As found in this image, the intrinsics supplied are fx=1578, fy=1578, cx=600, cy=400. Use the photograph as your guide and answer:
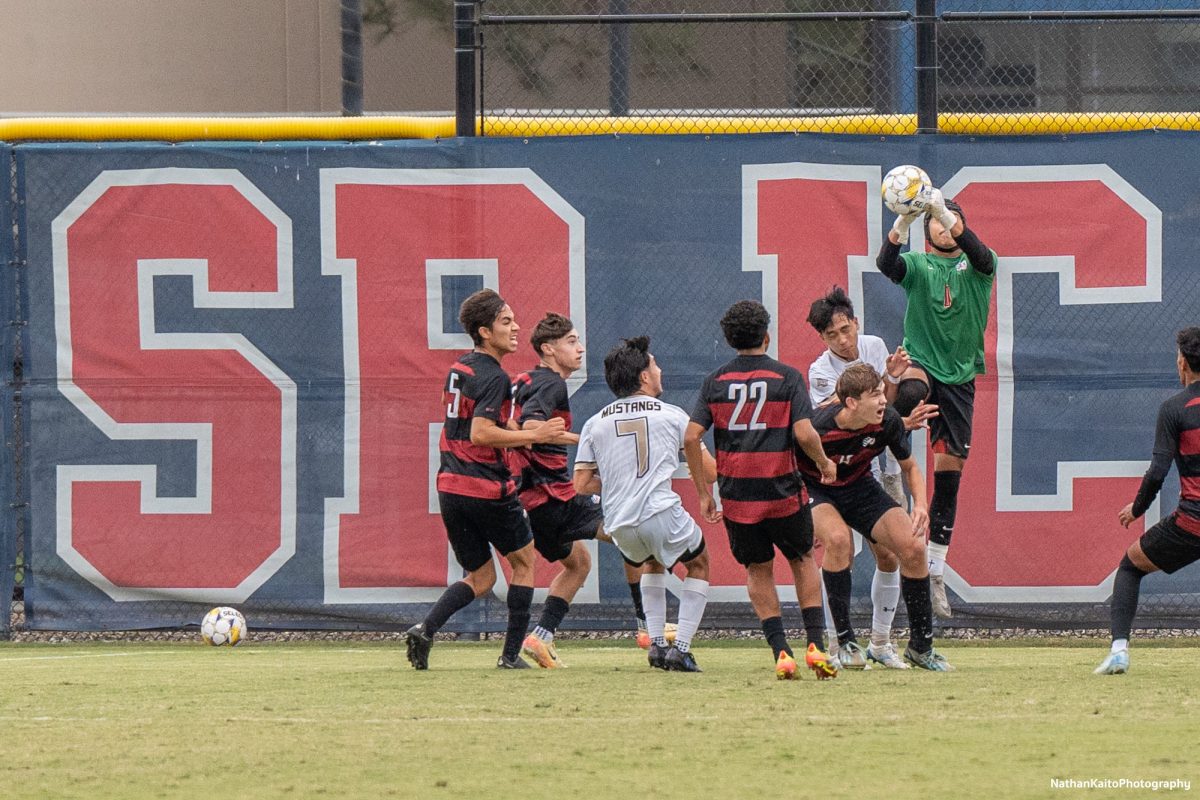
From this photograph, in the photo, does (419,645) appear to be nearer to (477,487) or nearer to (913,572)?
(477,487)

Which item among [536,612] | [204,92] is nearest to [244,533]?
[536,612]

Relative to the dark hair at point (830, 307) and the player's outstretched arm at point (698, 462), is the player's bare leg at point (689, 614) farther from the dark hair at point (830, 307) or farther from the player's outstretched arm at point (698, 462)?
the dark hair at point (830, 307)

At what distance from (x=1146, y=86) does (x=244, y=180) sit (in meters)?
6.54

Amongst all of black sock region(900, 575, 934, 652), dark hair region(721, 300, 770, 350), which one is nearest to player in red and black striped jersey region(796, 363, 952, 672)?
black sock region(900, 575, 934, 652)

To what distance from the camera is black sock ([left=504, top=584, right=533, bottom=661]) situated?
815 cm

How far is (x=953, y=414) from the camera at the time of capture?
8.99 m

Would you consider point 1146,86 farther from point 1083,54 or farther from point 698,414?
point 698,414

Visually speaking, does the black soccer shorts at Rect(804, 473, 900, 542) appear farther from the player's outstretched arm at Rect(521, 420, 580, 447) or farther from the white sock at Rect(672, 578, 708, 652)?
the player's outstretched arm at Rect(521, 420, 580, 447)

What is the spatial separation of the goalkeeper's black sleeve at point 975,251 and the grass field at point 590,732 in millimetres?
2157

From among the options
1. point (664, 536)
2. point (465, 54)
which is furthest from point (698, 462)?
point (465, 54)

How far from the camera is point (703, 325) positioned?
1031 centimetres

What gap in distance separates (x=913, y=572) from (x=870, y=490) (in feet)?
1.51

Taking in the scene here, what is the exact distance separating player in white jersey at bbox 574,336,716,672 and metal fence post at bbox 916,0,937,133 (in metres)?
3.26

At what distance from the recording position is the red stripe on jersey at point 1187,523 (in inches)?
290
